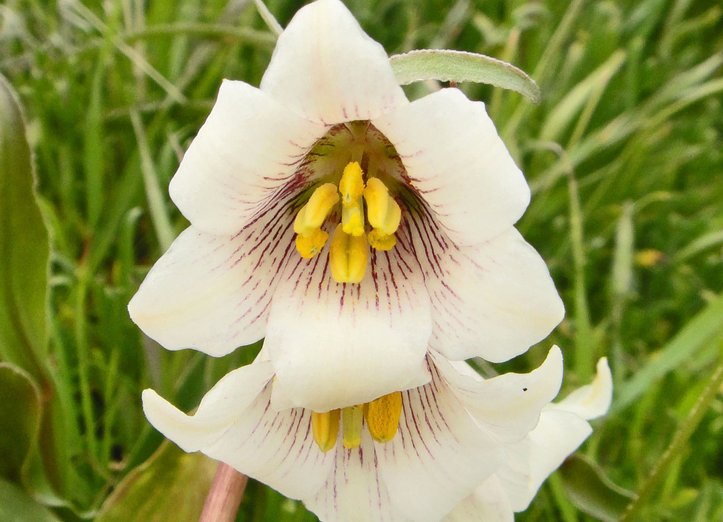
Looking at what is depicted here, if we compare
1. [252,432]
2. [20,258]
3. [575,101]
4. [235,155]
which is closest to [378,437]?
[252,432]

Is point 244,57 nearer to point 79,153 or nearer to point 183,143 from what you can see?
point 183,143

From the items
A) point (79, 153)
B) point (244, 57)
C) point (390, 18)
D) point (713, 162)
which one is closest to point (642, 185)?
point (713, 162)

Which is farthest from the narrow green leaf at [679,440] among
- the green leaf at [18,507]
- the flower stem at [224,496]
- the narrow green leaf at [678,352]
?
the green leaf at [18,507]

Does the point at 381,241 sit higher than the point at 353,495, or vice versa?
the point at 381,241

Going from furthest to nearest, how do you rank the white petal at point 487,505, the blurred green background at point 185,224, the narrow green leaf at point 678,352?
the narrow green leaf at point 678,352
the blurred green background at point 185,224
the white petal at point 487,505

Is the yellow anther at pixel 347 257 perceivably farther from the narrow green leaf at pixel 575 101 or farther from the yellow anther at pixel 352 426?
the narrow green leaf at pixel 575 101

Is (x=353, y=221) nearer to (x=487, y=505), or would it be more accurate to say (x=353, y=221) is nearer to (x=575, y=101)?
(x=487, y=505)

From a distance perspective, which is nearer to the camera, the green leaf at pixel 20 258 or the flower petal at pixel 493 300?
the flower petal at pixel 493 300
